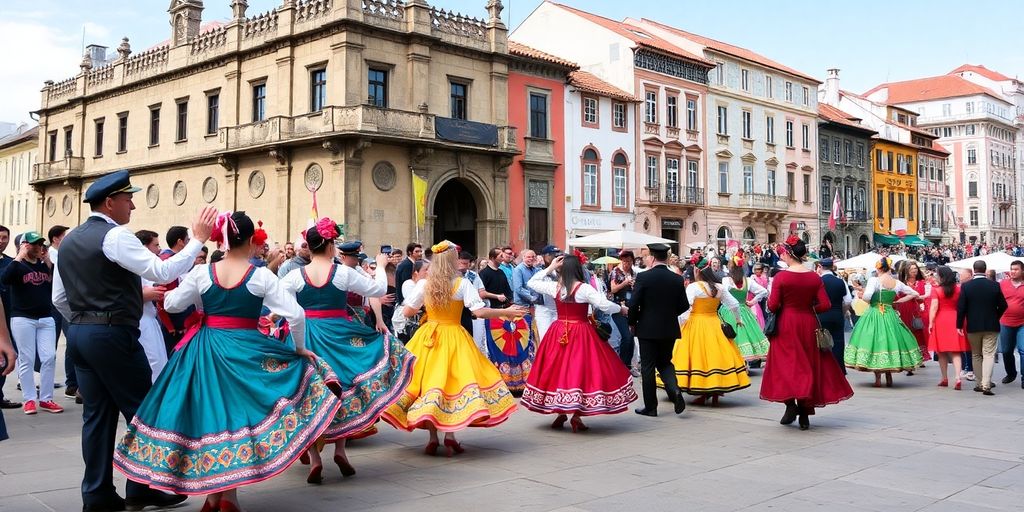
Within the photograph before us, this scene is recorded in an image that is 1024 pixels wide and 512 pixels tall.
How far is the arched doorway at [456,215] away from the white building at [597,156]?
4.36 m

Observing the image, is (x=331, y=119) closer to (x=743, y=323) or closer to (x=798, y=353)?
(x=743, y=323)

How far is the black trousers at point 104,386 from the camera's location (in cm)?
517

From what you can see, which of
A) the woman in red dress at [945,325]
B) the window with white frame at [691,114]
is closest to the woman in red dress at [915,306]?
the woman in red dress at [945,325]

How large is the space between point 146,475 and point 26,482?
76.1 inches

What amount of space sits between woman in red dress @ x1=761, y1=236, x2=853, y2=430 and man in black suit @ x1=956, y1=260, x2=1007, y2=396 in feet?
13.1

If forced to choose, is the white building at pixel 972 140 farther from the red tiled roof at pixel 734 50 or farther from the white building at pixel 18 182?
the white building at pixel 18 182

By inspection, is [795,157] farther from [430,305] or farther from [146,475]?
[146,475]

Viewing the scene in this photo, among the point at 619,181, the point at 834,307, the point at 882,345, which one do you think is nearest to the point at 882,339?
the point at 882,345

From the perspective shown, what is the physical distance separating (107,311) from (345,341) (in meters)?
1.87

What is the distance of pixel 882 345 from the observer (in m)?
12.0

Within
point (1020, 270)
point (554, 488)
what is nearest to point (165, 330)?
point (554, 488)

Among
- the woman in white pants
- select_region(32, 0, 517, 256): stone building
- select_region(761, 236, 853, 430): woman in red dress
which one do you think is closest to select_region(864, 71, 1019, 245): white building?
select_region(32, 0, 517, 256): stone building

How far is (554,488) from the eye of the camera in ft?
20.0

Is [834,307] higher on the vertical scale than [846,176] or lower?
Result: lower
